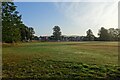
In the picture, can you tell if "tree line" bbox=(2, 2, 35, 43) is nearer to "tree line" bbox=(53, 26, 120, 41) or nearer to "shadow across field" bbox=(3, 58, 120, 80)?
"shadow across field" bbox=(3, 58, 120, 80)

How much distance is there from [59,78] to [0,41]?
1073 inches

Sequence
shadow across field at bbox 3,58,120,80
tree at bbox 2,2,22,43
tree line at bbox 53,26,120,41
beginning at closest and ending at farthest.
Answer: shadow across field at bbox 3,58,120,80, tree at bbox 2,2,22,43, tree line at bbox 53,26,120,41

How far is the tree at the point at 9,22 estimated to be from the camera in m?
33.5

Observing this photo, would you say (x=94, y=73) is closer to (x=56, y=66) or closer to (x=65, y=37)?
(x=56, y=66)

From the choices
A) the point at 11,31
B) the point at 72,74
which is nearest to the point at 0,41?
the point at 11,31

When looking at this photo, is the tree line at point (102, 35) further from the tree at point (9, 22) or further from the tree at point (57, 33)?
the tree at point (9, 22)

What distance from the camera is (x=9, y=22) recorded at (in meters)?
34.9

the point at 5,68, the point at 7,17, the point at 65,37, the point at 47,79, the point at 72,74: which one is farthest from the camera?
the point at 65,37

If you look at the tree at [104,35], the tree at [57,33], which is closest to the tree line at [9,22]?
the tree at [57,33]

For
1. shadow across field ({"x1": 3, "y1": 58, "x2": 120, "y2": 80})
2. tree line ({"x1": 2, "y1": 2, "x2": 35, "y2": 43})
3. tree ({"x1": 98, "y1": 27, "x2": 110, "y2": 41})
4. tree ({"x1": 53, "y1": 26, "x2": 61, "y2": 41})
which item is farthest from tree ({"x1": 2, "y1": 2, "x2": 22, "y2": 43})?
tree ({"x1": 98, "y1": 27, "x2": 110, "y2": 41})

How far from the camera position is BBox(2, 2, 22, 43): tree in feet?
110

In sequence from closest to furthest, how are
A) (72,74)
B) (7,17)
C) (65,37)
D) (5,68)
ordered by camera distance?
(72,74) < (5,68) < (7,17) < (65,37)

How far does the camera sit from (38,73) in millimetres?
10148

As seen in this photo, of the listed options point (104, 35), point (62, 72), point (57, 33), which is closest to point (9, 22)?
point (62, 72)
